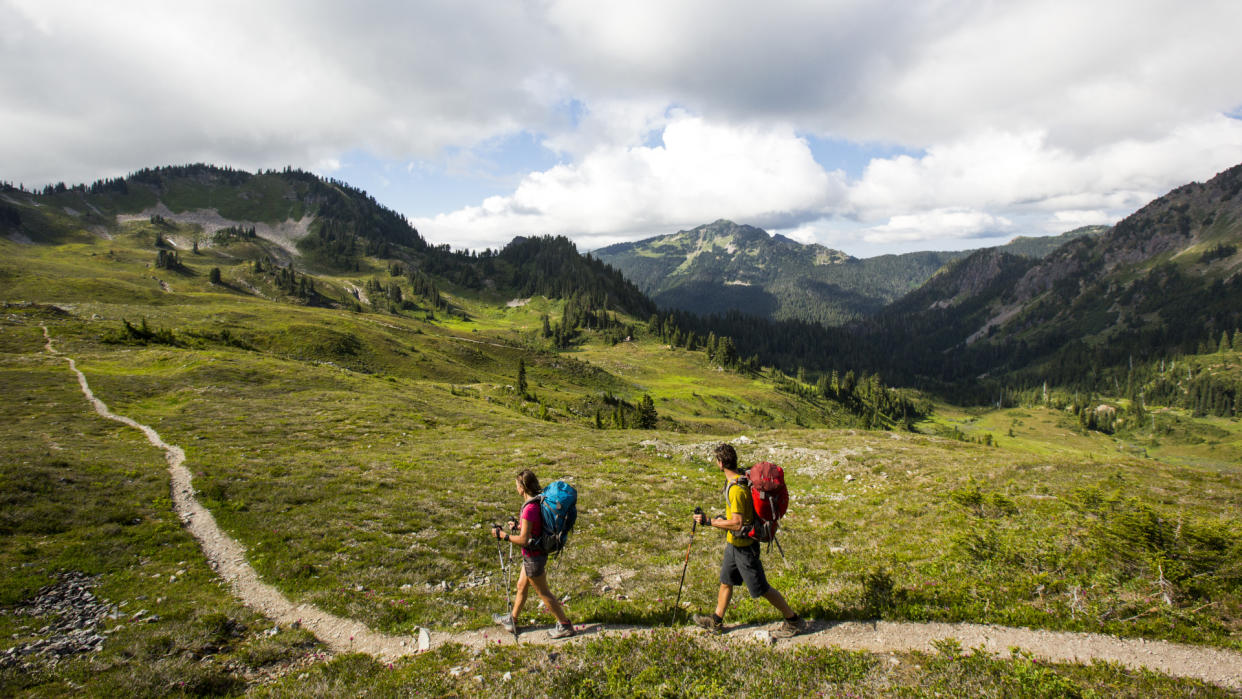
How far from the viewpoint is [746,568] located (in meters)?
11.0

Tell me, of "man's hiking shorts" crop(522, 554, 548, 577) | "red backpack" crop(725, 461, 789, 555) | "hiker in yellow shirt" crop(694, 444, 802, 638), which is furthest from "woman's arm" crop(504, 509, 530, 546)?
"red backpack" crop(725, 461, 789, 555)

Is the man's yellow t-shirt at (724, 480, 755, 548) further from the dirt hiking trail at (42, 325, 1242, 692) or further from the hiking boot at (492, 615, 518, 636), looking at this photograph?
the hiking boot at (492, 615, 518, 636)

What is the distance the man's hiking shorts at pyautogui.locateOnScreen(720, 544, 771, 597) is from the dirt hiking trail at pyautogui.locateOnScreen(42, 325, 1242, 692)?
3.58 ft

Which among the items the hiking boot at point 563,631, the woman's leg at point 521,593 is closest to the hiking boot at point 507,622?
the woman's leg at point 521,593

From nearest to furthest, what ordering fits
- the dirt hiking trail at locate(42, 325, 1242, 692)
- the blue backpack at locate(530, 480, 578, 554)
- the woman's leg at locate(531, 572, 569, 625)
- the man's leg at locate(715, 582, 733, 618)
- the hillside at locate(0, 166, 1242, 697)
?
1. the dirt hiking trail at locate(42, 325, 1242, 692)
2. the hillside at locate(0, 166, 1242, 697)
3. the blue backpack at locate(530, 480, 578, 554)
4. the woman's leg at locate(531, 572, 569, 625)
5. the man's leg at locate(715, 582, 733, 618)

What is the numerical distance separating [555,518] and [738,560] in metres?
4.52

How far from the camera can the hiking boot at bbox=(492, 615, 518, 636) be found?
11773mm

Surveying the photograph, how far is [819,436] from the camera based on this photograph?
42.8 meters

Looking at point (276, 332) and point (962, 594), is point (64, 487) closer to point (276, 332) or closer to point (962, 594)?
point (962, 594)

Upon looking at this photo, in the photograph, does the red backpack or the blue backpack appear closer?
the red backpack

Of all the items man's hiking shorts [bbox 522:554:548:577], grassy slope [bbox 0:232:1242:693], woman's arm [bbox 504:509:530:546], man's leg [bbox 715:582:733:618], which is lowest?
grassy slope [bbox 0:232:1242:693]

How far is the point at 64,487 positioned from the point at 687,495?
92.9ft

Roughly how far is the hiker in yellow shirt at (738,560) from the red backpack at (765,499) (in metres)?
0.13

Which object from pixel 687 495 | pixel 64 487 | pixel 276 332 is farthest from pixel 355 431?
pixel 276 332
